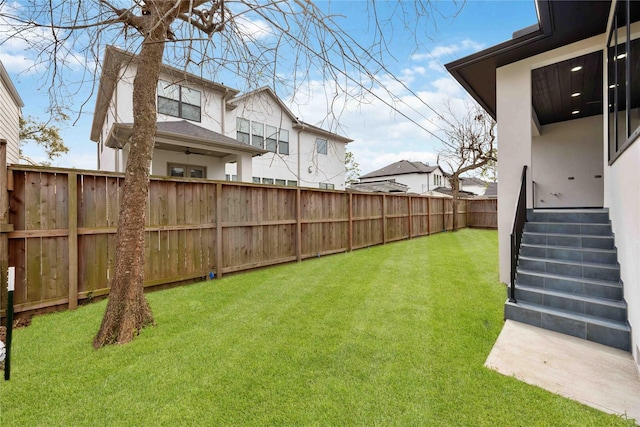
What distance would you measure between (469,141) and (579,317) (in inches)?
576

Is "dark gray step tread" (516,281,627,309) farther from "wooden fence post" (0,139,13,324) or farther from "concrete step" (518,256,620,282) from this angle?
"wooden fence post" (0,139,13,324)

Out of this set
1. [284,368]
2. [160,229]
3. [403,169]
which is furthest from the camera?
[403,169]

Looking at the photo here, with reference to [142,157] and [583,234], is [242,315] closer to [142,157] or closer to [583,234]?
[142,157]

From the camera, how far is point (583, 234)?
4.09 metres

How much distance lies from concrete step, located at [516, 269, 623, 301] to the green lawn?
510 mm

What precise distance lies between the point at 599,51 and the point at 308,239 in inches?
243

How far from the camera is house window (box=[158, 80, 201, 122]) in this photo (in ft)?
31.1

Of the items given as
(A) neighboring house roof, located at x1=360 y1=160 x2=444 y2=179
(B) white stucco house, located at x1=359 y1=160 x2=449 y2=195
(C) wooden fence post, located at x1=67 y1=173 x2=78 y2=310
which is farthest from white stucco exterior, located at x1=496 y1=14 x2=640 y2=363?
(A) neighboring house roof, located at x1=360 y1=160 x2=444 y2=179

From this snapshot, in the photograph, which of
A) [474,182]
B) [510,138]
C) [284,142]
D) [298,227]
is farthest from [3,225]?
[474,182]

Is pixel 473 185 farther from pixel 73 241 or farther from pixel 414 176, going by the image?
pixel 73 241

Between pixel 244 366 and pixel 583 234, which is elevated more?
pixel 583 234

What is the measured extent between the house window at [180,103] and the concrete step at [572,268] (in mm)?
9920

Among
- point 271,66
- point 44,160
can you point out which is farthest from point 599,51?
point 44,160

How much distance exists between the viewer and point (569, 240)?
4094 mm
